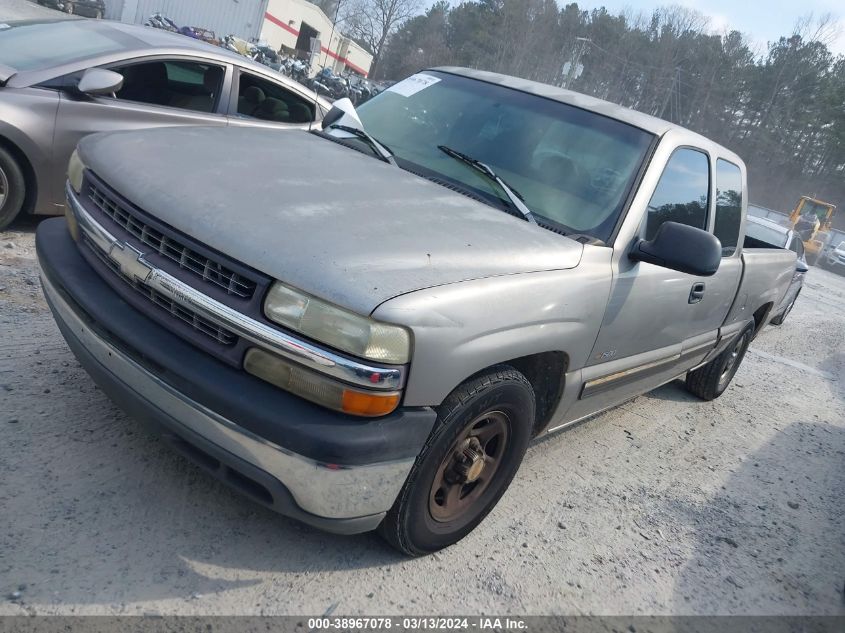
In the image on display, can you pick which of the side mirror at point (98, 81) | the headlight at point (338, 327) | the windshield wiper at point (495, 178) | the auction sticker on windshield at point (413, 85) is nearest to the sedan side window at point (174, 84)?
the side mirror at point (98, 81)

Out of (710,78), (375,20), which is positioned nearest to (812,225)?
(710,78)

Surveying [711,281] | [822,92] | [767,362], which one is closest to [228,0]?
[767,362]

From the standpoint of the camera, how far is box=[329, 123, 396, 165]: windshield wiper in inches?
135

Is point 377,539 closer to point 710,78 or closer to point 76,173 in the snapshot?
point 76,173

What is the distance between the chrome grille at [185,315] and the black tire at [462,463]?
0.74m

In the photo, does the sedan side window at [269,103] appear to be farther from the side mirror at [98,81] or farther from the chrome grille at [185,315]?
the chrome grille at [185,315]

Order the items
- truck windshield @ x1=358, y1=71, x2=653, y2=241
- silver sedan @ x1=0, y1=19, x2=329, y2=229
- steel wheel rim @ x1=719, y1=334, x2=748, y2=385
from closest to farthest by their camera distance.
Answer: truck windshield @ x1=358, y1=71, x2=653, y2=241, silver sedan @ x1=0, y1=19, x2=329, y2=229, steel wheel rim @ x1=719, y1=334, x2=748, y2=385

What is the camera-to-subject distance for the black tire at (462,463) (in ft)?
7.94

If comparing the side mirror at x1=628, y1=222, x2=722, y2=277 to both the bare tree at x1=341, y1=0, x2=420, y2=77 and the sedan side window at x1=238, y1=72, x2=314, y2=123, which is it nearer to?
the sedan side window at x1=238, y1=72, x2=314, y2=123

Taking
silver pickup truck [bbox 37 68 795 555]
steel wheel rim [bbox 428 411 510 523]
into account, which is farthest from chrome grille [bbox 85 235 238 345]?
steel wheel rim [bbox 428 411 510 523]

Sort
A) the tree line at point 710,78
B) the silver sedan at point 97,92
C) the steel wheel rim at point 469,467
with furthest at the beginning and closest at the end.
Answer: the tree line at point 710,78 < the silver sedan at point 97,92 < the steel wheel rim at point 469,467

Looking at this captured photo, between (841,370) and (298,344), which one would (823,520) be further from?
(841,370)

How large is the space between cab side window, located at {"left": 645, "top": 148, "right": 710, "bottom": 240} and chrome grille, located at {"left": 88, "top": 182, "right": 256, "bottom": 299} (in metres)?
1.98

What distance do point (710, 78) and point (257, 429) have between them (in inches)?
2291
